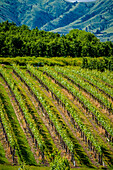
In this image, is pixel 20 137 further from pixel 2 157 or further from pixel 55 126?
pixel 55 126

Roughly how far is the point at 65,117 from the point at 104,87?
1799 cm

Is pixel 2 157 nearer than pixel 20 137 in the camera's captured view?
Yes

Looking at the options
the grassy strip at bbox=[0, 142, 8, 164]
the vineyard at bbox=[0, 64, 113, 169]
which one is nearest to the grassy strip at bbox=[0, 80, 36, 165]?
the vineyard at bbox=[0, 64, 113, 169]

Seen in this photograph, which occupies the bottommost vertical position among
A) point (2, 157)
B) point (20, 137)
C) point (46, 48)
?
point (2, 157)

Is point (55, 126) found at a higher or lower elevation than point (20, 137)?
higher

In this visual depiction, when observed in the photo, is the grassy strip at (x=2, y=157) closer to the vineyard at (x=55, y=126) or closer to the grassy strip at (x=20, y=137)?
the vineyard at (x=55, y=126)

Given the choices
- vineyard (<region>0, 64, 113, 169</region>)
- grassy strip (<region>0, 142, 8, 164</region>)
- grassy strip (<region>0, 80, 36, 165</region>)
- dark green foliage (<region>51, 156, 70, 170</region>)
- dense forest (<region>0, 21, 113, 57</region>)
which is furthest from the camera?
dense forest (<region>0, 21, 113, 57</region>)

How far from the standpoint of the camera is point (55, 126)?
3356cm

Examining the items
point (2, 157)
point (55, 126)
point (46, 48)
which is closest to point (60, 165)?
point (2, 157)

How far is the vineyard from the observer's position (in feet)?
93.1

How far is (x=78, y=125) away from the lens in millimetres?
34312

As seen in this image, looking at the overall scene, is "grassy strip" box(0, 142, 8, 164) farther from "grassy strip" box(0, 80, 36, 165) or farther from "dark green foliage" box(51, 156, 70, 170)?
"dark green foliage" box(51, 156, 70, 170)

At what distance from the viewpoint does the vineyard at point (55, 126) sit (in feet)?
93.1

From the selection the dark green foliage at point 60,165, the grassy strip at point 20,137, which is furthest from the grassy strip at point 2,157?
the dark green foliage at point 60,165
